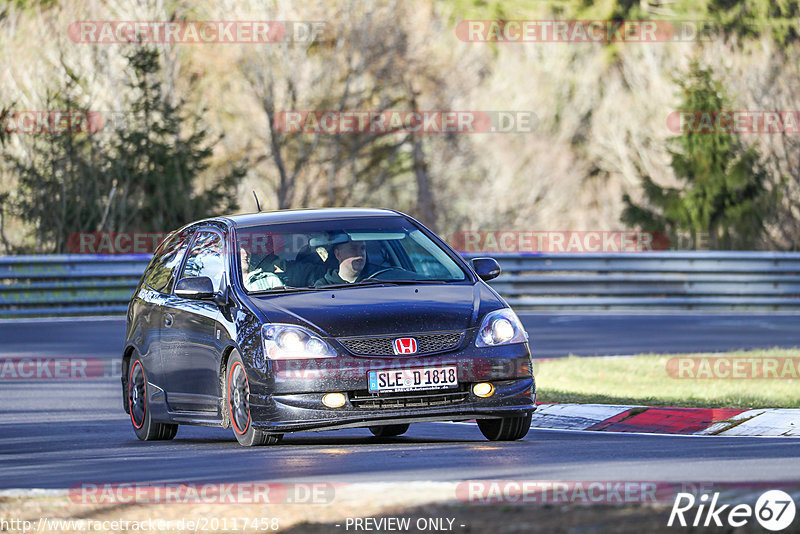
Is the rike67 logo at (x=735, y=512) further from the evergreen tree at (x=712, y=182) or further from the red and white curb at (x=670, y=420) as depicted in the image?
the evergreen tree at (x=712, y=182)

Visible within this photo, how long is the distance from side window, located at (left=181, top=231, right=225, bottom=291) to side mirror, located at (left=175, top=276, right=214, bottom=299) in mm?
79

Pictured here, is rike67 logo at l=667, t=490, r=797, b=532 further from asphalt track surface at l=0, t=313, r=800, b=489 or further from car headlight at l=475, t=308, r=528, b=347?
car headlight at l=475, t=308, r=528, b=347

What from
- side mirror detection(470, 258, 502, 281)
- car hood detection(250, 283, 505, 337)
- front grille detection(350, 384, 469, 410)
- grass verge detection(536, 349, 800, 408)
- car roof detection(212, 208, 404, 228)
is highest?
car roof detection(212, 208, 404, 228)

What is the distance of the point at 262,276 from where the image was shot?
10258 mm

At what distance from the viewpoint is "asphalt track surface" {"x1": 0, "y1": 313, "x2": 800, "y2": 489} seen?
26.3ft

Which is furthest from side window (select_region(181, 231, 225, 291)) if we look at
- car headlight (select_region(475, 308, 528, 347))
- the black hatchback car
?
car headlight (select_region(475, 308, 528, 347))

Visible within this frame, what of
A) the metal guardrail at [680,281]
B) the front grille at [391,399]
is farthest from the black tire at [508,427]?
the metal guardrail at [680,281]

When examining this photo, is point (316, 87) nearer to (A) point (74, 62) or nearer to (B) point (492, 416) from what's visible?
(A) point (74, 62)

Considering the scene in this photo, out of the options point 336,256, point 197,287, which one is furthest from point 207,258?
point 336,256

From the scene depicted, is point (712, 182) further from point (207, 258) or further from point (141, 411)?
point (207, 258)

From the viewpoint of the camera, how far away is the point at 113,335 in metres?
20.9

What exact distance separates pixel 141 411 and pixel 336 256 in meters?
2.06

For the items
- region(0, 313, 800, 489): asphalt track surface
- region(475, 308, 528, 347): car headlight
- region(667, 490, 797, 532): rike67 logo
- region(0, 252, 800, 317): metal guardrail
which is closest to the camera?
region(667, 490, 797, 532): rike67 logo

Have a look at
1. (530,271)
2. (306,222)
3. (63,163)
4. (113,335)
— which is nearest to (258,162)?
(63,163)
